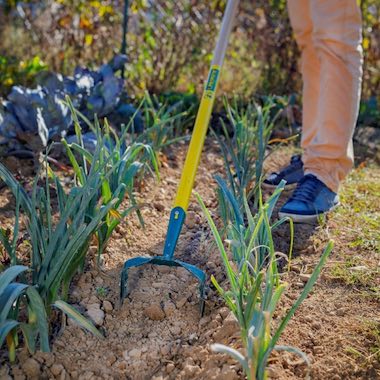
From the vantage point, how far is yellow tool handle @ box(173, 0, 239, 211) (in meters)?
1.91

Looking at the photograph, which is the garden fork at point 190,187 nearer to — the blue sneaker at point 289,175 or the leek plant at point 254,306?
the leek plant at point 254,306

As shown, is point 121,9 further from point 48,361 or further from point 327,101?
point 48,361

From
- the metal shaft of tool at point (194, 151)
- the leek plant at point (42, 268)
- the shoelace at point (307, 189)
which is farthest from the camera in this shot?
the shoelace at point (307, 189)

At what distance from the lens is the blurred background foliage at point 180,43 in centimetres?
414

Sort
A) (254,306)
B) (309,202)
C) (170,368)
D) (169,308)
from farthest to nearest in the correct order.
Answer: (309,202) → (169,308) → (170,368) → (254,306)

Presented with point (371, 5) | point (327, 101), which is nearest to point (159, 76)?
point (371, 5)

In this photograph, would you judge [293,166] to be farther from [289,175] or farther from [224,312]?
[224,312]

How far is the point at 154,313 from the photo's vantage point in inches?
66.1

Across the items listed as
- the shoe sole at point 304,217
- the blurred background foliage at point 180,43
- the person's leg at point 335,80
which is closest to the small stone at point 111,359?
the shoe sole at point 304,217

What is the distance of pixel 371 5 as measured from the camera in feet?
14.2

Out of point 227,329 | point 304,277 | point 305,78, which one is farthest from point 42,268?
point 305,78

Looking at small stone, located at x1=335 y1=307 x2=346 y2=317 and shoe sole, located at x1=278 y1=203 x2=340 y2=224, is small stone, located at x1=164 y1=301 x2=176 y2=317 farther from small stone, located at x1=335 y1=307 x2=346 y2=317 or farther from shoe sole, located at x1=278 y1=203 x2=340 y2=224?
shoe sole, located at x1=278 y1=203 x2=340 y2=224

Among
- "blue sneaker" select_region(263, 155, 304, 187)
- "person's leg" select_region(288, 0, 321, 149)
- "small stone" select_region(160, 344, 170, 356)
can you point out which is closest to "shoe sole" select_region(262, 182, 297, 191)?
"blue sneaker" select_region(263, 155, 304, 187)

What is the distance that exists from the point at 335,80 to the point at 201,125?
0.62 metres
